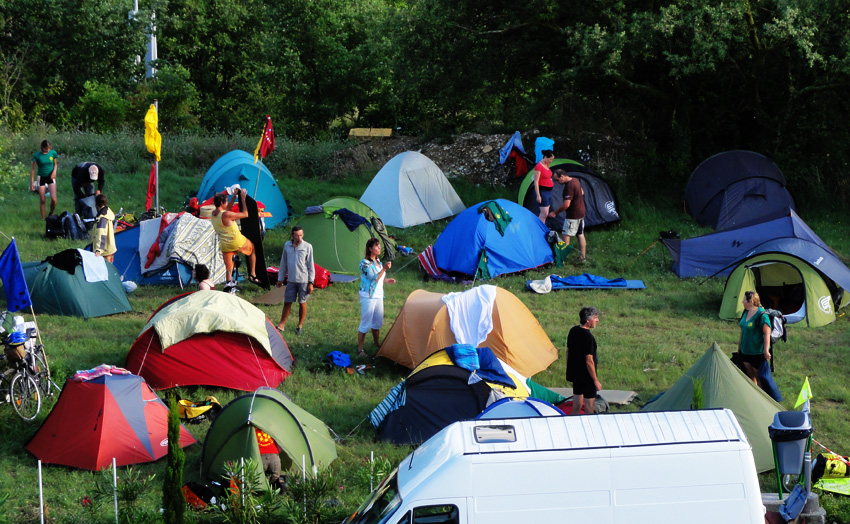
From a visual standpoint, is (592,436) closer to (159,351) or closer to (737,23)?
(159,351)

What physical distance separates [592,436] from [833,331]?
Answer: 7.85 meters

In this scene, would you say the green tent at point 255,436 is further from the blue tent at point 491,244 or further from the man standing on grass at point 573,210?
the man standing on grass at point 573,210

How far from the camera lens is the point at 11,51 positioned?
2709 centimetres

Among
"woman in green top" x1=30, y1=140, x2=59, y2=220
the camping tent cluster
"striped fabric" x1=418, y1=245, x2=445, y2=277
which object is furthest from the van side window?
"woman in green top" x1=30, y1=140, x2=59, y2=220

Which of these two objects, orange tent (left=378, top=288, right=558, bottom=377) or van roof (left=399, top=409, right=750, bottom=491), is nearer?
van roof (left=399, top=409, right=750, bottom=491)

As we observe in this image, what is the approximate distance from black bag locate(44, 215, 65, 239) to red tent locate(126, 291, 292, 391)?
720cm

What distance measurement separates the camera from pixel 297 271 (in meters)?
11.7

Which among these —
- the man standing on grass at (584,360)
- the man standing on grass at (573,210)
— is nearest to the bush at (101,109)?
the man standing on grass at (573,210)

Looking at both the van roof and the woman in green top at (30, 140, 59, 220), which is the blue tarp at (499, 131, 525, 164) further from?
the van roof

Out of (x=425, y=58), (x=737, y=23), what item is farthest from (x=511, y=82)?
(x=737, y=23)

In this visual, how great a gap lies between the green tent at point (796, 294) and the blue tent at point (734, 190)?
3947 mm

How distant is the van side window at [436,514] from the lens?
5.77 m

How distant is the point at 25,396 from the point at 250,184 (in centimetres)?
929

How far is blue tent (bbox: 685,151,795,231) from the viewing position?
17.2 metres
